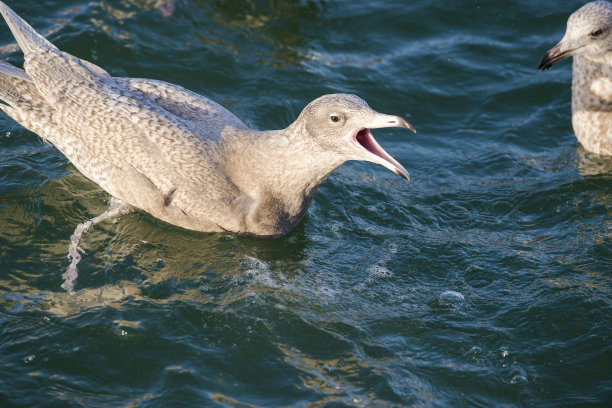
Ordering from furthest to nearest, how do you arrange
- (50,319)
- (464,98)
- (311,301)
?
(464,98), (311,301), (50,319)

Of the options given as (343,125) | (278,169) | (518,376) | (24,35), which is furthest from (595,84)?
(24,35)

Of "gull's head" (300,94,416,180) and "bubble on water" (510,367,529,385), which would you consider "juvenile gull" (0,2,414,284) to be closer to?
"gull's head" (300,94,416,180)

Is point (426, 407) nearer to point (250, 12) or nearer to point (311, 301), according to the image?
point (311, 301)

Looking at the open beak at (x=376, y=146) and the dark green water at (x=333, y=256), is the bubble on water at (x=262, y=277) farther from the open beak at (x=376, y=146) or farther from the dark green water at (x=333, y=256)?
the open beak at (x=376, y=146)

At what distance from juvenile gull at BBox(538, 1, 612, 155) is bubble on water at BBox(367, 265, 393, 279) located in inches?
124

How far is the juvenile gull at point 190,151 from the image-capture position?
616 cm

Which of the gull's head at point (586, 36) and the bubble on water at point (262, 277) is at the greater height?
the gull's head at point (586, 36)

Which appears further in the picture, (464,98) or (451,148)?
(464,98)

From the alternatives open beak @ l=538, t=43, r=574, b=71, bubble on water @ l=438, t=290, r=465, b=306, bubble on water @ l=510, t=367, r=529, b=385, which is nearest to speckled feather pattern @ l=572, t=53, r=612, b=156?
open beak @ l=538, t=43, r=574, b=71

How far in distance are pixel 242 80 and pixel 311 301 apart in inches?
151

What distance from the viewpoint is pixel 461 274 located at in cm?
643

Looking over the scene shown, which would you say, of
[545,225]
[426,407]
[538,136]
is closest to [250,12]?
[538,136]

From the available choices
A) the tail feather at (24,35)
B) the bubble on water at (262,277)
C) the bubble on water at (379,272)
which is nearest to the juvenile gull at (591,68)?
the bubble on water at (379,272)

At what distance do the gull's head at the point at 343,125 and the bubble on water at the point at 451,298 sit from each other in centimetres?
116
